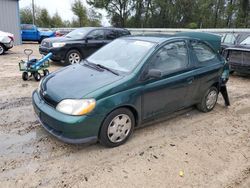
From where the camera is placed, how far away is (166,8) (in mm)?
36406

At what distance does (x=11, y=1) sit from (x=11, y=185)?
16.3m

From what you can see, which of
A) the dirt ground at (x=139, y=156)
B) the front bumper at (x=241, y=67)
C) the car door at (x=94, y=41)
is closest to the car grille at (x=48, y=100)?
the dirt ground at (x=139, y=156)

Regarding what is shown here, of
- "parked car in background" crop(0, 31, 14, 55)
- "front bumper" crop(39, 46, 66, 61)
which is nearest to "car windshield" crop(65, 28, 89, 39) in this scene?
"front bumper" crop(39, 46, 66, 61)

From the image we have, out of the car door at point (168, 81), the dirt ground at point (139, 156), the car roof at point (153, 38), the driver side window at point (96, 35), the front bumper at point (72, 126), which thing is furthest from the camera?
the driver side window at point (96, 35)

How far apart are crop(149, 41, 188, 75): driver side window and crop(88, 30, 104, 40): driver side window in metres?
6.19

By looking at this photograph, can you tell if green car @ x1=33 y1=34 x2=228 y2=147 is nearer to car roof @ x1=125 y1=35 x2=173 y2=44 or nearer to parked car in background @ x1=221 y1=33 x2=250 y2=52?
car roof @ x1=125 y1=35 x2=173 y2=44

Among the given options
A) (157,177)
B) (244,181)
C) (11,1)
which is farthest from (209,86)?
(11,1)

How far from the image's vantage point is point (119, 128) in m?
3.50

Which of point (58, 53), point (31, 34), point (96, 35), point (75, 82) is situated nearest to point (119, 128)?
point (75, 82)

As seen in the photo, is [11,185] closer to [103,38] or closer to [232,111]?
[232,111]

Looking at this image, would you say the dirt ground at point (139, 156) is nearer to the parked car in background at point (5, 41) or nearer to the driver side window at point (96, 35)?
the driver side window at point (96, 35)

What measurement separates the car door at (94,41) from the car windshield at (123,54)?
530 centimetres

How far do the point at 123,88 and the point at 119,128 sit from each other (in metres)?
0.58

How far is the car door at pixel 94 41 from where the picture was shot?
9750 mm
